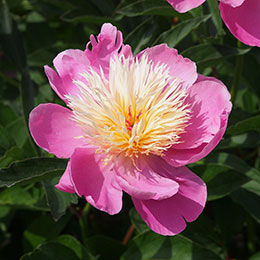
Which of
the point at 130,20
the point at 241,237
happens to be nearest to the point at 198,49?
the point at 130,20

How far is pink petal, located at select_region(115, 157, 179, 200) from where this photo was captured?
935mm

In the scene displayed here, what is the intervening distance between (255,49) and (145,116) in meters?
0.48

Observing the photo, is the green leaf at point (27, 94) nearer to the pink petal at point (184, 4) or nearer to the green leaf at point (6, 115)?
the green leaf at point (6, 115)

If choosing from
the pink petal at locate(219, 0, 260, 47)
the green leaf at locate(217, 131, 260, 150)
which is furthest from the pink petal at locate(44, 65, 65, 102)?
the green leaf at locate(217, 131, 260, 150)

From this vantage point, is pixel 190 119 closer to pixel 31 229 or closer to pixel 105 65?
pixel 105 65

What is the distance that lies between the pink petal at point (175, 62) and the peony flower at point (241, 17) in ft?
0.31

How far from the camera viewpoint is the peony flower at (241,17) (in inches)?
41.9

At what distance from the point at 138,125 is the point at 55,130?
0.18 meters

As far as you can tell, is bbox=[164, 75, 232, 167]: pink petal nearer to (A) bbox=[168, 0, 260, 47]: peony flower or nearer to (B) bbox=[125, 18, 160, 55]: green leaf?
(A) bbox=[168, 0, 260, 47]: peony flower

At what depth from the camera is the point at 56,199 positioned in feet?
3.64

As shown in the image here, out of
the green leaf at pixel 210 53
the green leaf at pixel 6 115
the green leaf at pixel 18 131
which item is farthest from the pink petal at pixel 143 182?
the green leaf at pixel 6 115

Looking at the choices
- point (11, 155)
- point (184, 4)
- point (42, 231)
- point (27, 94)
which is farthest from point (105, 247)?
point (184, 4)

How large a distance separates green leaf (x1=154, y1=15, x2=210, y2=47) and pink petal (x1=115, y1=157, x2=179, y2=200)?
0.33 m

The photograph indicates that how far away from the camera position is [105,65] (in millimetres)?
1133
